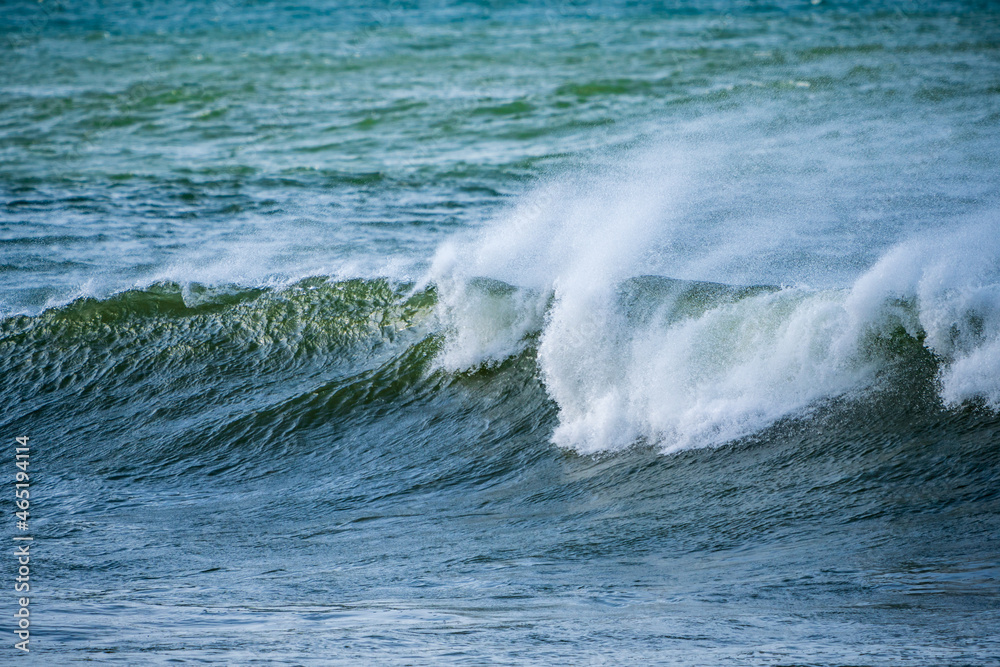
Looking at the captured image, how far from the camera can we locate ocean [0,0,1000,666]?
3.97 meters

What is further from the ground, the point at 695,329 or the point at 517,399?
the point at 695,329

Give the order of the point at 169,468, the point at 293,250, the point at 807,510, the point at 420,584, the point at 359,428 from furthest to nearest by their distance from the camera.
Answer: the point at 293,250, the point at 359,428, the point at 169,468, the point at 807,510, the point at 420,584

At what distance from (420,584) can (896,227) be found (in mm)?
5834

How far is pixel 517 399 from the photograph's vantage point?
6594mm

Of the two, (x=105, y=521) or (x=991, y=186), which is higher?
(x=991, y=186)

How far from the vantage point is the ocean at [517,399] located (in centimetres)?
397

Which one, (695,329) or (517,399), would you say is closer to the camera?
(695,329)

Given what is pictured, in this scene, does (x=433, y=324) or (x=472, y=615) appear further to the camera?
(x=433, y=324)

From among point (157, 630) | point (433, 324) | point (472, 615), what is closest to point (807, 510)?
point (472, 615)

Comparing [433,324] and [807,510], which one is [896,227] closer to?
[433,324]

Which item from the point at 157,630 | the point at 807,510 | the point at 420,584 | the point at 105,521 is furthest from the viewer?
the point at 105,521

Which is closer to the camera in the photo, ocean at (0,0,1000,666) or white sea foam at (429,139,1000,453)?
ocean at (0,0,1000,666)

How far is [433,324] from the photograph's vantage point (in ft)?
24.7

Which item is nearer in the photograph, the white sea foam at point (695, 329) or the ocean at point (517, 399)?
the ocean at point (517, 399)
